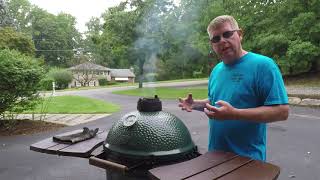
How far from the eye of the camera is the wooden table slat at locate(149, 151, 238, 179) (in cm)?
204

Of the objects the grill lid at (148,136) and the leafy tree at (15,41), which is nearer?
the grill lid at (148,136)

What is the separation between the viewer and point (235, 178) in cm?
198

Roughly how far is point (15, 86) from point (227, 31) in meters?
8.49

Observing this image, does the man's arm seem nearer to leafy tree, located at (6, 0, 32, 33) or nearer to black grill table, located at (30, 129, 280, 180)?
black grill table, located at (30, 129, 280, 180)

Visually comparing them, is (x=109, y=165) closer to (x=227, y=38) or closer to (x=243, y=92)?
(x=243, y=92)

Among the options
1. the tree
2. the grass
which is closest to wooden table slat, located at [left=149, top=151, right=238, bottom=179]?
the grass

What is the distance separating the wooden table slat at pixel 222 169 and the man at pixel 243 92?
222 mm

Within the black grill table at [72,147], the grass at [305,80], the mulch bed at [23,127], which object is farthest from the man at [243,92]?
the grass at [305,80]

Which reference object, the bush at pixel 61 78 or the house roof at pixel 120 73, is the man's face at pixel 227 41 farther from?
the house roof at pixel 120 73

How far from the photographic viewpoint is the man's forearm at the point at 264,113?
6.85ft

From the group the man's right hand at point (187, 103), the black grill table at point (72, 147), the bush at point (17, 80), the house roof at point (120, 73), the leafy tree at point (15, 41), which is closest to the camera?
the man's right hand at point (187, 103)

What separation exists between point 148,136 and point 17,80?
7894mm

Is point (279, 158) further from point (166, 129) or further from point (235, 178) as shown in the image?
point (235, 178)

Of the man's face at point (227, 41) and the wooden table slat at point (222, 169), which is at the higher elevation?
the man's face at point (227, 41)
